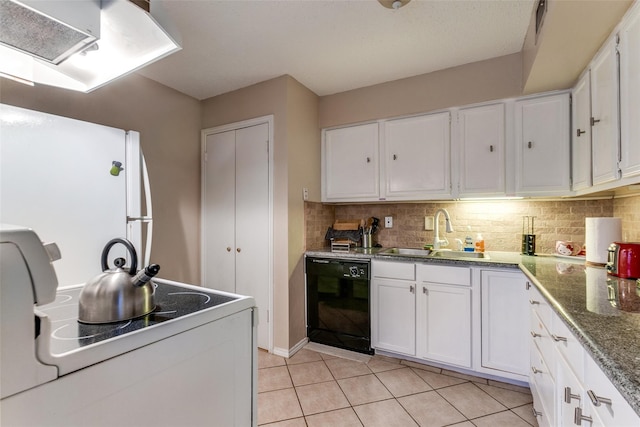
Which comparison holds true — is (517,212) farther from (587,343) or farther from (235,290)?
(235,290)

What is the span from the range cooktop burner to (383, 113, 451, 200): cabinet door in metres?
1.99

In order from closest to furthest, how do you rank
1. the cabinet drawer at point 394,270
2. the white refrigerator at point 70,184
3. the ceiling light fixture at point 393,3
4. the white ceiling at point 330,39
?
1. the white refrigerator at point 70,184
2. the ceiling light fixture at point 393,3
3. the white ceiling at point 330,39
4. the cabinet drawer at point 394,270

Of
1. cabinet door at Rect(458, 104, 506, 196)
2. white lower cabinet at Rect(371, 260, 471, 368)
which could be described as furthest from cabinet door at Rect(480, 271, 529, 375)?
cabinet door at Rect(458, 104, 506, 196)

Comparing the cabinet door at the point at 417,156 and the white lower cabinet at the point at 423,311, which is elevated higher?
the cabinet door at the point at 417,156

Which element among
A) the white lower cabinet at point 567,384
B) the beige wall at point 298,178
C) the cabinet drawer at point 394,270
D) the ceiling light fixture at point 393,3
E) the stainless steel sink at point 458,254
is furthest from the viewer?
the beige wall at point 298,178

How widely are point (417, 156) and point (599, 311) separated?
1.84 m

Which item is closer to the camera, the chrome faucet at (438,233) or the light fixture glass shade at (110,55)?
the light fixture glass shade at (110,55)

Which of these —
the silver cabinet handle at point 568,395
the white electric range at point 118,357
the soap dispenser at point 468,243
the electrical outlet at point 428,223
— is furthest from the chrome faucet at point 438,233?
the white electric range at point 118,357

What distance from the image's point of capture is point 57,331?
32.0 inches

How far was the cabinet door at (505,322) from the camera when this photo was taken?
1984 millimetres

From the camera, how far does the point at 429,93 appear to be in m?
2.55

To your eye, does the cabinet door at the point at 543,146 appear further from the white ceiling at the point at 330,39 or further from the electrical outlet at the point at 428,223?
the electrical outlet at the point at 428,223

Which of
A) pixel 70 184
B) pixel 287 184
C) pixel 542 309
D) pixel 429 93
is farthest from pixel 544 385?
pixel 70 184

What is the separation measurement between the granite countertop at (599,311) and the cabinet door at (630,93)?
0.55 m
